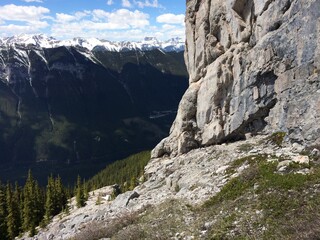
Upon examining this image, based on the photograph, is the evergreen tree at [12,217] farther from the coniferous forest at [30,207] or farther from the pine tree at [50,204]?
the pine tree at [50,204]

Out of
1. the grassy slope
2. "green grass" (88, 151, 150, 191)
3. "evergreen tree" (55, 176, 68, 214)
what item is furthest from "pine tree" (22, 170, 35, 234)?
the grassy slope

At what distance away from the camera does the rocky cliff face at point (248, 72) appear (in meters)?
35.9

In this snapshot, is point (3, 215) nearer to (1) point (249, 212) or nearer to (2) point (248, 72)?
(2) point (248, 72)

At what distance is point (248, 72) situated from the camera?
48.0m

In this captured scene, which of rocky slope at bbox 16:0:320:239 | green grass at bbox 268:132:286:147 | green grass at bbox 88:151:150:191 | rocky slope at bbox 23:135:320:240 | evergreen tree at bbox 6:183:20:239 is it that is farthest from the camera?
green grass at bbox 88:151:150:191

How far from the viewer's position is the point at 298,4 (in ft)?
126

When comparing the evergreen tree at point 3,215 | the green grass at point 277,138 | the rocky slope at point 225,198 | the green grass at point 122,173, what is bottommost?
the green grass at point 122,173

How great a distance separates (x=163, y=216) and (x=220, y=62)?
30340 mm

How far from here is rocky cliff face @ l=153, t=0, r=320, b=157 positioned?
35.9 m

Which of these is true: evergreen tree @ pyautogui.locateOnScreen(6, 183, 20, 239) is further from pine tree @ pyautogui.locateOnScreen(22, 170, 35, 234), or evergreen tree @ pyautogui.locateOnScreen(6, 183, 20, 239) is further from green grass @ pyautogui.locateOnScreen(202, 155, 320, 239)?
green grass @ pyautogui.locateOnScreen(202, 155, 320, 239)

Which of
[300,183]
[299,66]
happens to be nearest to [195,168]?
[299,66]

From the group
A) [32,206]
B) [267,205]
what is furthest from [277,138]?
[32,206]

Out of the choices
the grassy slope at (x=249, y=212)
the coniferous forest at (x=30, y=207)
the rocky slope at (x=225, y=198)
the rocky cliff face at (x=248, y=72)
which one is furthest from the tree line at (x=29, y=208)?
the grassy slope at (x=249, y=212)

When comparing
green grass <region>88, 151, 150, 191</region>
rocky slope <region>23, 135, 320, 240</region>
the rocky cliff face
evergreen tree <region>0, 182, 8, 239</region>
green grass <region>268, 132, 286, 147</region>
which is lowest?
green grass <region>88, 151, 150, 191</region>
